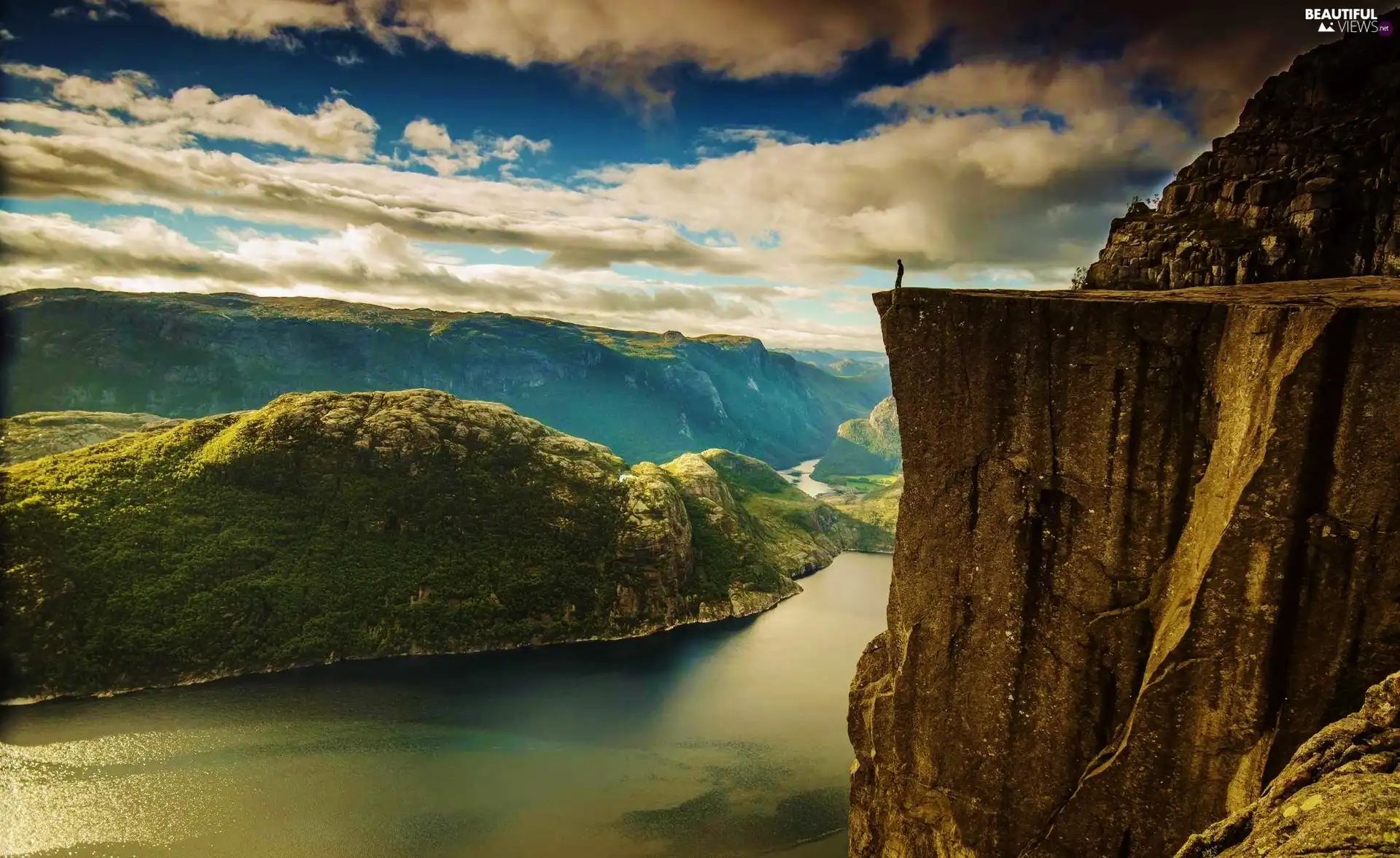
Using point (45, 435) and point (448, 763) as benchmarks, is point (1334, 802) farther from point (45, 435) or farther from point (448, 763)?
point (45, 435)

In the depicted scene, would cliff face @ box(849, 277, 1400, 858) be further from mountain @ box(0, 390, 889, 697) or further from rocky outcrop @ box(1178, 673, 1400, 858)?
mountain @ box(0, 390, 889, 697)

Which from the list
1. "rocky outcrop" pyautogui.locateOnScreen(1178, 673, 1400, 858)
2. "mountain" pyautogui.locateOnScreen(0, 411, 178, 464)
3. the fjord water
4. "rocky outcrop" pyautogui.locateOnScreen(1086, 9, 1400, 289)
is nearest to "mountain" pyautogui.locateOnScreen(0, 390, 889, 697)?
the fjord water

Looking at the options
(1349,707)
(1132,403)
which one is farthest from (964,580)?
(1349,707)

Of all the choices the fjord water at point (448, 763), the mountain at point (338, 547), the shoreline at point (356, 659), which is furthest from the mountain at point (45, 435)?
the fjord water at point (448, 763)

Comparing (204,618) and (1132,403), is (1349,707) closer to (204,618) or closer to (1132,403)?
(1132,403)

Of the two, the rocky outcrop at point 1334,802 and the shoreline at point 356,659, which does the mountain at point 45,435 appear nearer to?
the shoreline at point 356,659

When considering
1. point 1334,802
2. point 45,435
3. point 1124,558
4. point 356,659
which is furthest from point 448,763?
point 45,435
